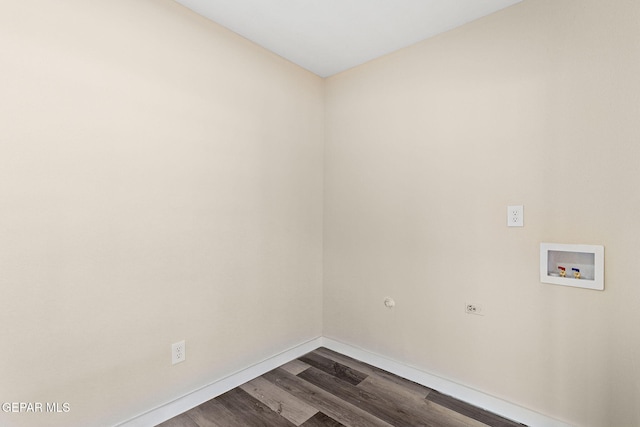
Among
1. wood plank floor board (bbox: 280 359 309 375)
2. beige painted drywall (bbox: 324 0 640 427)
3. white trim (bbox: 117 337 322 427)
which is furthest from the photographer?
wood plank floor board (bbox: 280 359 309 375)

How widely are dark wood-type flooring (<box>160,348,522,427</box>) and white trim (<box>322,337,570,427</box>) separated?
0.13 feet

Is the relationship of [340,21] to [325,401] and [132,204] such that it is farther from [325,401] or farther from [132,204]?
[325,401]

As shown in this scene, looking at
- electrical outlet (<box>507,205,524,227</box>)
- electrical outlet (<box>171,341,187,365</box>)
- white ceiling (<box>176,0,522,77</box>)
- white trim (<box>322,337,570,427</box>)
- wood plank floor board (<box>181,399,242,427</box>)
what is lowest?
wood plank floor board (<box>181,399,242,427</box>)

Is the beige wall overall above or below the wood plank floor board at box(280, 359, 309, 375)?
above

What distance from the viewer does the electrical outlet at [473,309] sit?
6.16 ft

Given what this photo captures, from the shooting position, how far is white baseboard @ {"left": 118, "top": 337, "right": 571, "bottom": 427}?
5.49 ft

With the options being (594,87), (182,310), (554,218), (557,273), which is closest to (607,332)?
(557,273)

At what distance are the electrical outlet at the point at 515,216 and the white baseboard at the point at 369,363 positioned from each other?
105 cm

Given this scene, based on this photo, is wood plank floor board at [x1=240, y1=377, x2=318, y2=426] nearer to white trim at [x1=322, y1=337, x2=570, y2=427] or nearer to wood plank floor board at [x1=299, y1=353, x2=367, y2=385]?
wood plank floor board at [x1=299, y1=353, x2=367, y2=385]

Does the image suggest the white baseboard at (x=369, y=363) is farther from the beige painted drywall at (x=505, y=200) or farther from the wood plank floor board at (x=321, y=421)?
the wood plank floor board at (x=321, y=421)

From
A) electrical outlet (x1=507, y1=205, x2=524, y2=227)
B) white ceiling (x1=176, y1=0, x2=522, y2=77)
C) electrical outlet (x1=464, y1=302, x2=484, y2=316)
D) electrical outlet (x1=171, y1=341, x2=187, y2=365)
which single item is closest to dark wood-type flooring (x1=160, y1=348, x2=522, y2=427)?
electrical outlet (x1=171, y1=341, x2=187, y2=365)

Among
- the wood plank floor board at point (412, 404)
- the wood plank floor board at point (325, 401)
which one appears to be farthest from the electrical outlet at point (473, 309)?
the wood plank floor board at point (325, 401)

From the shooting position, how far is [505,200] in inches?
70.5

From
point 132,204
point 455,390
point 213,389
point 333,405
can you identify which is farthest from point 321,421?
point 132,204
